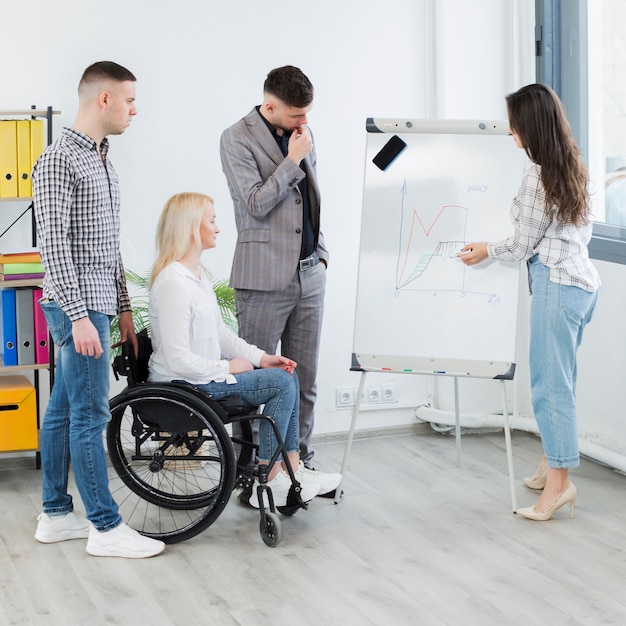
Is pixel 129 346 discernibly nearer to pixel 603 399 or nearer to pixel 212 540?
pixel 212 540

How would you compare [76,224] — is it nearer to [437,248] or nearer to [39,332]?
[39,332]

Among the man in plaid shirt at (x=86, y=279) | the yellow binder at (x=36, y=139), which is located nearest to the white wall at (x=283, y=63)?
the yellow binder at (x=36, y=139)

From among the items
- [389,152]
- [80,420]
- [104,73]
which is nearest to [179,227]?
[104,73]

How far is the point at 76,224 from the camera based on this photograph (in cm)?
292

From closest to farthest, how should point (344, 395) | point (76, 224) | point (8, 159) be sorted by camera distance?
point (76, 224) → point (8, 159) → point (344, 395)

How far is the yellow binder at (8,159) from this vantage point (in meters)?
3.71

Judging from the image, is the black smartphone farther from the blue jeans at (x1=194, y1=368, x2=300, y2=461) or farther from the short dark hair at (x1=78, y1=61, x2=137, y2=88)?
the short dark hair at (x1=78, y1=61, x2=137, y2=88)

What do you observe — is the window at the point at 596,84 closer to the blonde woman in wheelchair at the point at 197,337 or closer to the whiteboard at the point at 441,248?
the whiteboard at the point at 441,248

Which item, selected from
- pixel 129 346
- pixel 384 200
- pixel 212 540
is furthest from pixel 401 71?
pixel 212 540

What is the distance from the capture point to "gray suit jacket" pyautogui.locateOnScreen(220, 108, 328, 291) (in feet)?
11.2

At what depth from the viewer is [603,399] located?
4.09m

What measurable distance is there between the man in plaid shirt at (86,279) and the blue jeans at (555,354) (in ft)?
4.50

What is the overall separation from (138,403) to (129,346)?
0.21 metres

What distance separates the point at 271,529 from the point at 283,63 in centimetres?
206
